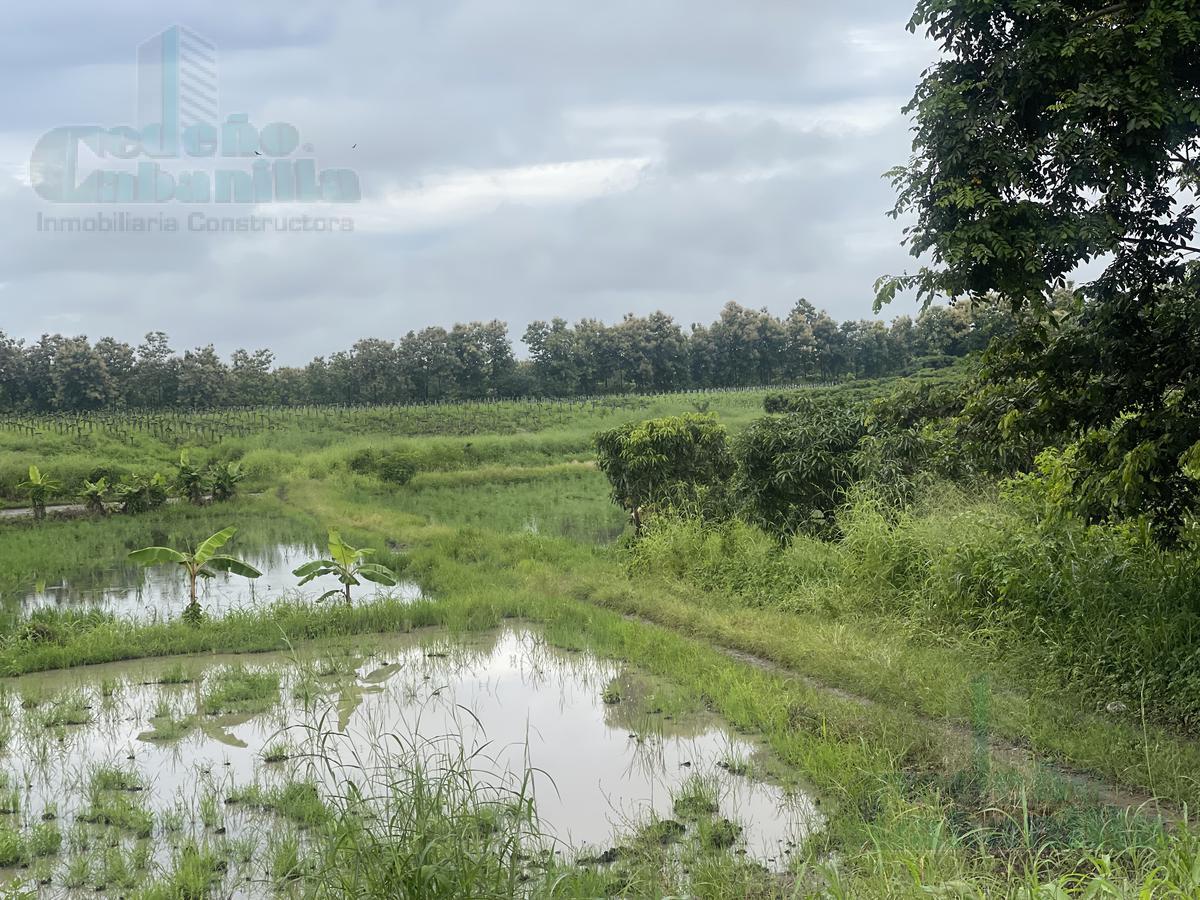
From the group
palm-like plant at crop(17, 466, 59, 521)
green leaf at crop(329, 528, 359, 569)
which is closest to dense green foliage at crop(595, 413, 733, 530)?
green leaf at crop(329, 528, 359, 569)

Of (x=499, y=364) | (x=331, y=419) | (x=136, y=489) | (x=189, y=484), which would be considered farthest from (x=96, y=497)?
(x=499, y=364)

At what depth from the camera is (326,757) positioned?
3.42 metres

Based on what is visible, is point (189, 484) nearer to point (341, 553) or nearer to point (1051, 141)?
point (341, 553)

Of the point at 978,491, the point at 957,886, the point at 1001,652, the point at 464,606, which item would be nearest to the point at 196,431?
the point at 464,606

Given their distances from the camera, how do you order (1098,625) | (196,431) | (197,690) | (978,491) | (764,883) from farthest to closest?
(196,431), (978,491), (197,690), (1098,625), (764,883)

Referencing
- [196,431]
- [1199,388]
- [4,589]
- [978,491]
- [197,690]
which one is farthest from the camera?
[196,431]

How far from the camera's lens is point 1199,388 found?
14.8 ft

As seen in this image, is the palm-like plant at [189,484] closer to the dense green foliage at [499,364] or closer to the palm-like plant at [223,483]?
the palm-like plant at [223,483]

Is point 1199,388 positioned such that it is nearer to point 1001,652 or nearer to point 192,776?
point 1001,652

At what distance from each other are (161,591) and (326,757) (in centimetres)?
973

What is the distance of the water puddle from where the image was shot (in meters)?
10.6

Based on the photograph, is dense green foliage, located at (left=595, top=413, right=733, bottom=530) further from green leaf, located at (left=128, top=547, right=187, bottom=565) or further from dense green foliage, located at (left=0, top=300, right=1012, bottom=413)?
dense green foliage, located at (left=0, top=300, right=1012, bottom=413)

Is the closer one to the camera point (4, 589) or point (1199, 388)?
point (1199, 388)

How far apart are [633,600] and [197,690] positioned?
417 cm
